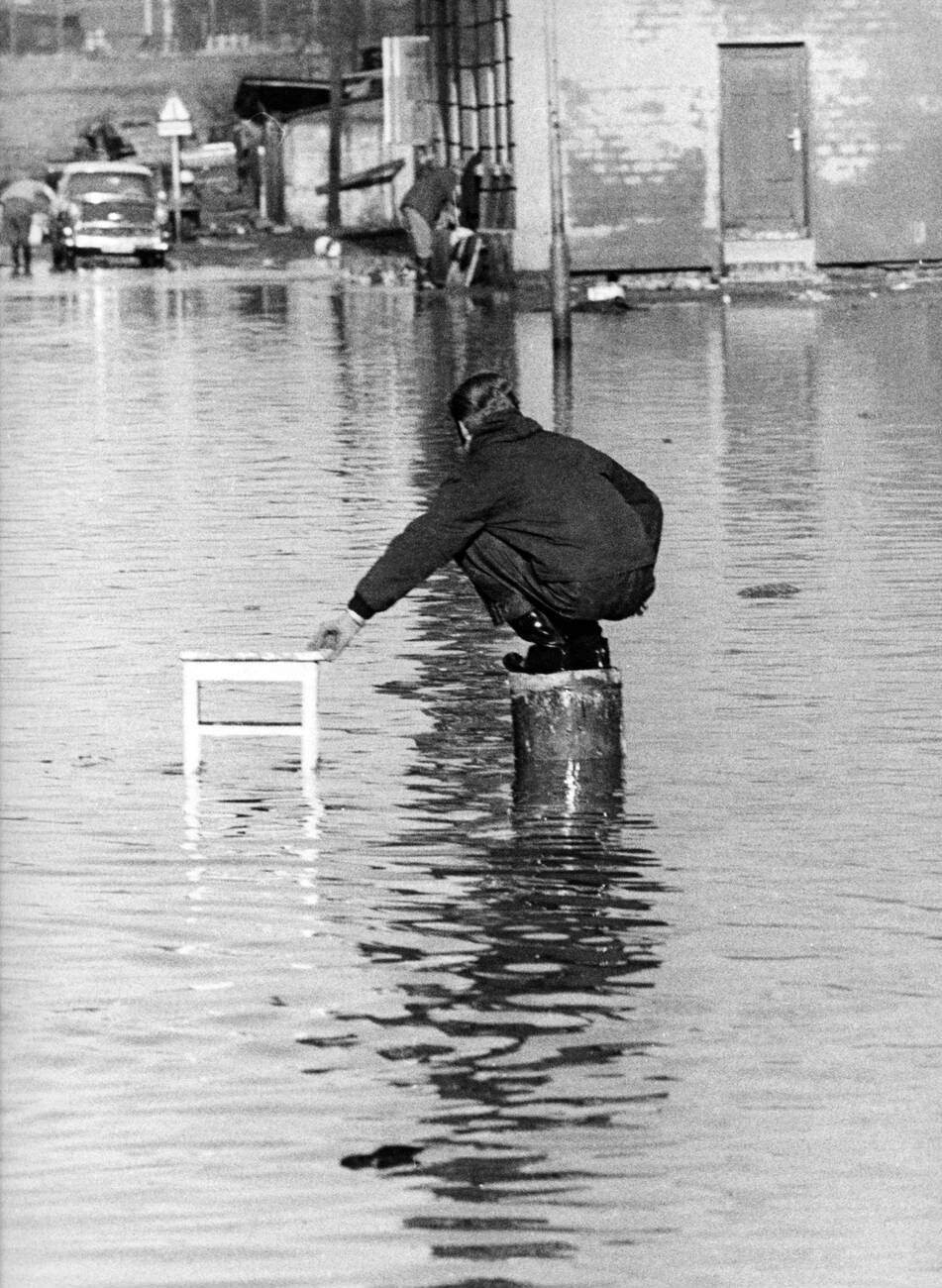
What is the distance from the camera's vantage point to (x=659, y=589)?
12.8 meters

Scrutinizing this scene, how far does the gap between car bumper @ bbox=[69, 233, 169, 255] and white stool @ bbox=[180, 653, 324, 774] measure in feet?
148

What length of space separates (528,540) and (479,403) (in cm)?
40

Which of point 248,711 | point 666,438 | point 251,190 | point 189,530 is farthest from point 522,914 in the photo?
point 251,190

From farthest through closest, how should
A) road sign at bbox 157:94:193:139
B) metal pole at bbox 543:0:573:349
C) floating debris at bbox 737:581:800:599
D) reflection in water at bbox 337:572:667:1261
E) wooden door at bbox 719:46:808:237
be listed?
road sign at bbox 157:94:193:139, wooden door at bbox 719:46:808:237, metal pole at bbox 543:0:573:349, floating debris at bbox 737:581:800:599, reflection in water at bbox 337:572:667:1261

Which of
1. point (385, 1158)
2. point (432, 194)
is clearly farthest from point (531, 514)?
point (432, 194)

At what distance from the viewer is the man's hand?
8.69m

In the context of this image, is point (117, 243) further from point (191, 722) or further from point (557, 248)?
point (191, 722)

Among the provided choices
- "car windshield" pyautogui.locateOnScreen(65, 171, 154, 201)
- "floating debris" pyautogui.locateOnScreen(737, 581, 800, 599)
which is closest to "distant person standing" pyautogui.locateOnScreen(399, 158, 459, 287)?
"car windshield" pyautogui.locateOnScreen(65, 171, 154, 201)

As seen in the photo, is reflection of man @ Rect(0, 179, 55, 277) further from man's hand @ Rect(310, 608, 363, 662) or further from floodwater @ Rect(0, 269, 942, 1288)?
man's hand @ Rect(310, 608, 363, 662)

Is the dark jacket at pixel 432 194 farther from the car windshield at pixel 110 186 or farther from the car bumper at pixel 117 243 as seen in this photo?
the car windshield at pixel 110 186

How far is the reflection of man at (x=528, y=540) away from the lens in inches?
348

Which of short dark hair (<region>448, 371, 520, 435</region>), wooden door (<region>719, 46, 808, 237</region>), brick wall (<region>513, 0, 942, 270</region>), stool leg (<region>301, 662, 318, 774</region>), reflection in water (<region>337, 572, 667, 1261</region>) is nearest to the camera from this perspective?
reflection in water (<region>337, 572, 667, 1261</region>)

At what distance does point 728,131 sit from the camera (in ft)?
126

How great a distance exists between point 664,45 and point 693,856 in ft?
101
